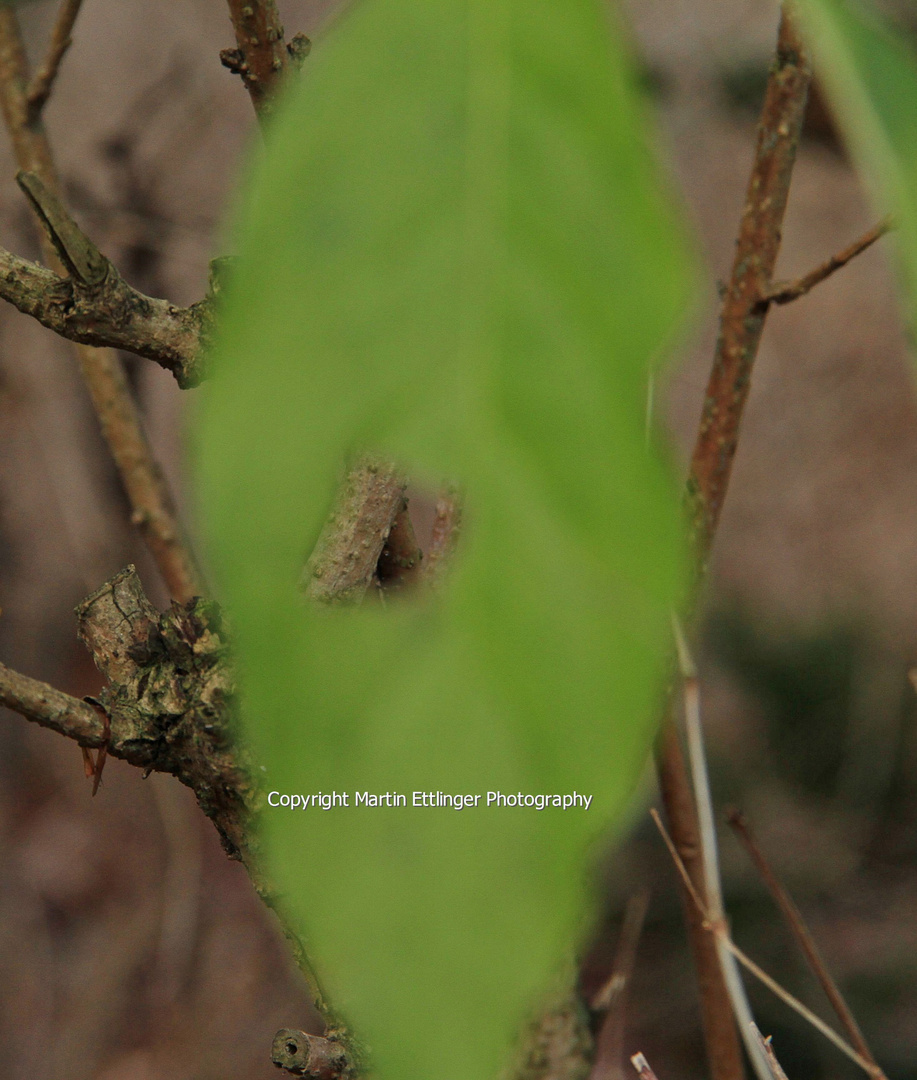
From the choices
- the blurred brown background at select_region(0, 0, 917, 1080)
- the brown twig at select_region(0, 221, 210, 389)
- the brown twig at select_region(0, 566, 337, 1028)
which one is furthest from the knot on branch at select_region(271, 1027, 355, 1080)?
the blurred brown background at select_region(0, 0, 917, 1080)

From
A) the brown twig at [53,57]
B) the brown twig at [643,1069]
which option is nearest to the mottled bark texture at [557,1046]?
the brown twig at [643,1069]

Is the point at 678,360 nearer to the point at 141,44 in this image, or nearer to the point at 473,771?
the point at 473,771

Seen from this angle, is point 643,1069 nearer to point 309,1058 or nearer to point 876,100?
point 309,1058

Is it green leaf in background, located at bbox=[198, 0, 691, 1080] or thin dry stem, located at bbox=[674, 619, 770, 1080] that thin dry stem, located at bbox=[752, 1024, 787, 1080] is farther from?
green leaf in background, located at bbox=[198, 0, 691, 1080]

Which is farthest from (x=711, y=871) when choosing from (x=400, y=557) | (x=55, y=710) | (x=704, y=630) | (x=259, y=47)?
(x=704, y=630)

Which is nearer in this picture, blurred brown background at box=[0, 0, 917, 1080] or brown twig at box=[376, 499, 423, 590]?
brown twig at box=[376, 499, 423, 590]

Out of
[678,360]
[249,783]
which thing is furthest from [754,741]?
[678,360]
